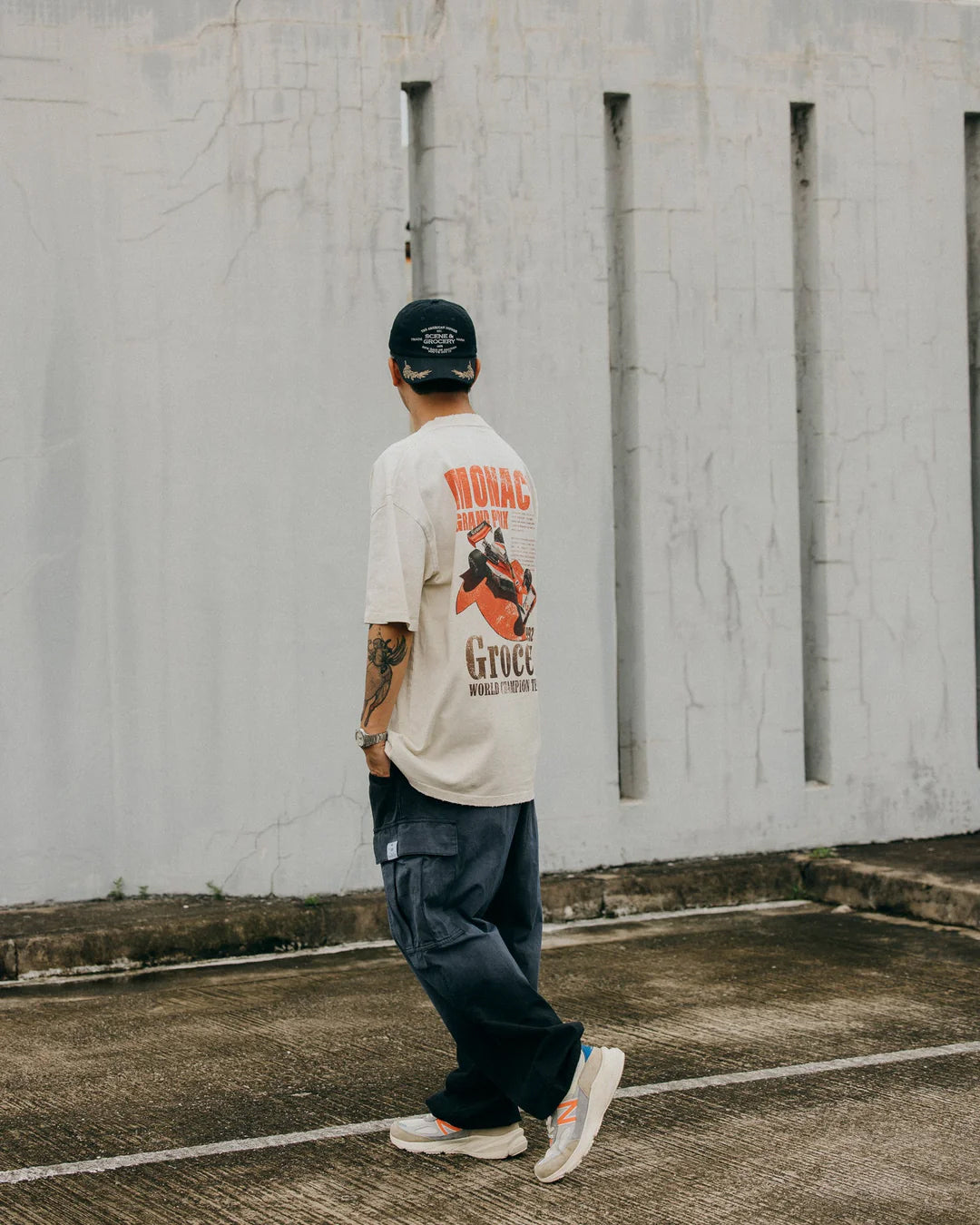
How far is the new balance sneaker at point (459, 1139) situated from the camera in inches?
184

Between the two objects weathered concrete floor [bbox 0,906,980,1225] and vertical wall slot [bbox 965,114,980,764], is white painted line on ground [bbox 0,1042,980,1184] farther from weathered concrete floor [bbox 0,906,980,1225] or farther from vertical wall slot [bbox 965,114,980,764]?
vertical wall slot [bbox 965,114,980,764]

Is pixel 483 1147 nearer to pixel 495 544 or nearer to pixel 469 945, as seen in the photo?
pixel 469 945

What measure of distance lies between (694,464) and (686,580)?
0.58 meters

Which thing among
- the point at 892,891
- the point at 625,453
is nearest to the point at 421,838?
the point at 892,891

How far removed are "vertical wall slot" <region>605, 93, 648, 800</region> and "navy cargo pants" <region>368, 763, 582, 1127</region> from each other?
4.14m

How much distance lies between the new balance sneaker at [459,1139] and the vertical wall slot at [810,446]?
469 centimetres

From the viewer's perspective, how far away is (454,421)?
4.64 meters

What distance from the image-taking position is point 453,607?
4.50 m

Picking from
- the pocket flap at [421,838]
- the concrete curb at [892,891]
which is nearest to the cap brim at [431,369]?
the pocket flap at [421,838]

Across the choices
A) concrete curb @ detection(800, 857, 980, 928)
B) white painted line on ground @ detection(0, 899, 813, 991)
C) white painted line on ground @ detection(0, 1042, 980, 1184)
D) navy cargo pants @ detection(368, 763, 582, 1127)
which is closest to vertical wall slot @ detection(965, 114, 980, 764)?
concrete curb @ detection(800, 857, 980, 928)

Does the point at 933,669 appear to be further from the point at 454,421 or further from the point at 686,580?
the point at 454,421

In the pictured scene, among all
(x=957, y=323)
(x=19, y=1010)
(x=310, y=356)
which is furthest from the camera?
(x=957, y=323)

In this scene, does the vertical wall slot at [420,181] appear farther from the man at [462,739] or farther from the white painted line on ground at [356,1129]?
the white painted line on ground at [356,1129]

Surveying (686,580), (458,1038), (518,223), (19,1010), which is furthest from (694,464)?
(458,1038)
